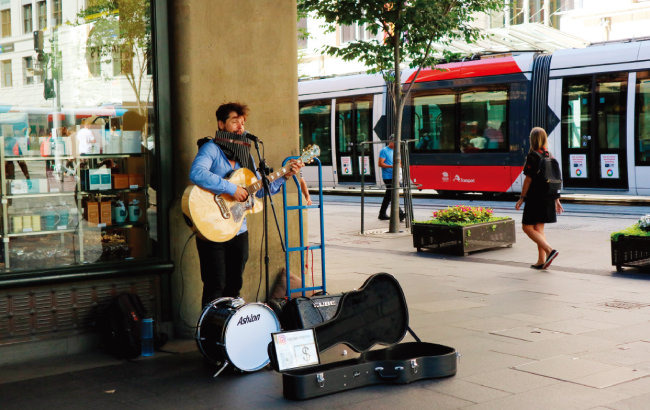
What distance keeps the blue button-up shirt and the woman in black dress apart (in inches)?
179

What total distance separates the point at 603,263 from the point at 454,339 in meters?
4.62

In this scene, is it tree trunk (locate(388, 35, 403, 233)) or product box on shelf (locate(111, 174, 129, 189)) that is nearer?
product box on shelf (locate(111, 174, 129, 189))

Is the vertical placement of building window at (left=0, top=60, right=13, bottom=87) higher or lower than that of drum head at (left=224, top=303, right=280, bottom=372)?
higher

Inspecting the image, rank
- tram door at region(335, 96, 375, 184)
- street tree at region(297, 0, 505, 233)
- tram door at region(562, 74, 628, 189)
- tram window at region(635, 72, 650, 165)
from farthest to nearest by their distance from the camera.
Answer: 1. tram door at region(335, 96, 375, 184)
2. tram door at region(562, 74, 628, 189)
3. tram window at region(635, 72, 650, 165)
4. street tree at region(297, 0, 505, 233)

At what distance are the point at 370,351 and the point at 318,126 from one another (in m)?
19.4

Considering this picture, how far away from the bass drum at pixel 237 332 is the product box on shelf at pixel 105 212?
1.69 meters

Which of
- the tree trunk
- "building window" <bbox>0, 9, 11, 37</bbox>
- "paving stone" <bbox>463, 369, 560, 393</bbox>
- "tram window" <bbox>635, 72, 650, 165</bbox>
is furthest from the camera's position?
"tram window" <bbox>635, 72, 650, 165</bbox>

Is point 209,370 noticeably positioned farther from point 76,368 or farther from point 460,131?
point 460,131

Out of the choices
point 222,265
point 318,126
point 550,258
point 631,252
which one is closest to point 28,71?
point 222,265

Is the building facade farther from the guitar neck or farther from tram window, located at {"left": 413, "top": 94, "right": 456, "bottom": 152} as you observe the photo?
tram window, located at {"left": 413, "top": 94, "right": 456, "bottom": 152}

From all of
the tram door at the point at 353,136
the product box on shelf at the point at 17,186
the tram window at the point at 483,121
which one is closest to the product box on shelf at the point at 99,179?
the product box on shelf at the point at 17,186

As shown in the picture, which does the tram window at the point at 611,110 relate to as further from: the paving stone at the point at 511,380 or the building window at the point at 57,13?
the building window at the point at 57,13

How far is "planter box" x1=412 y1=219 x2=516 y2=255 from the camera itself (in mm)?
11344

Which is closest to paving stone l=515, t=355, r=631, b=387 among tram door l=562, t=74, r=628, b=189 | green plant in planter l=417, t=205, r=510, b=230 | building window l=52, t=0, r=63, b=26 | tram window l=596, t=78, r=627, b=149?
building window l=52, t=0, r=63, b=26
